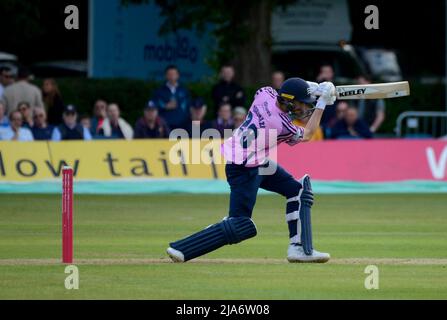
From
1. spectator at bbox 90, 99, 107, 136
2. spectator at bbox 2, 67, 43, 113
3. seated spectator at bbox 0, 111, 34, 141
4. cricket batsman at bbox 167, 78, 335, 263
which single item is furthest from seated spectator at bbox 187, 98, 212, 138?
cricket batsman at bbox 167, 78, 335, 263

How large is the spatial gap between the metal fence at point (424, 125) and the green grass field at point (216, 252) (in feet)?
15.9

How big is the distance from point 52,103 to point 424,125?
315 inches

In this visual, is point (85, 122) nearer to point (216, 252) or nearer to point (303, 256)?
point (216, 252)

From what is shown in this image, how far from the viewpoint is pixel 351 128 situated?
24.6 metres

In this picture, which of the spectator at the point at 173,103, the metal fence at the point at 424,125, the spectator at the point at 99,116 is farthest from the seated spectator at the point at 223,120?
the metal fence at the point at 424,125

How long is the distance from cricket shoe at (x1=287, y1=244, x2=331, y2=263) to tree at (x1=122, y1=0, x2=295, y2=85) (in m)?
15.3

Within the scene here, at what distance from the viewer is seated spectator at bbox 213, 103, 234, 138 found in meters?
23.9

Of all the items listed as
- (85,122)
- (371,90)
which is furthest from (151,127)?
(371,90)

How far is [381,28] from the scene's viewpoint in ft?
124

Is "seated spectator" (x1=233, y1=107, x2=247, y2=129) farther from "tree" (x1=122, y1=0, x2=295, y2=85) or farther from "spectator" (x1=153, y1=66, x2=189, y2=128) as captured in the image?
"tree" (x1=122, y1=0, x2=295, y2=85)

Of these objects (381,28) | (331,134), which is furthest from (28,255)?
(381,28)

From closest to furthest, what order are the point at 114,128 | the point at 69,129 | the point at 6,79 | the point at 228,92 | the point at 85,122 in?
the point at 69,129 < the point at 85,122 < the point at 114,128 < the point at 6,79 < the point at 228,92

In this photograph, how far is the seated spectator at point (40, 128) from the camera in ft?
75.2

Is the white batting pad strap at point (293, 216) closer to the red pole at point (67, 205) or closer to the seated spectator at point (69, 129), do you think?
the red pole at point (67, 205)
